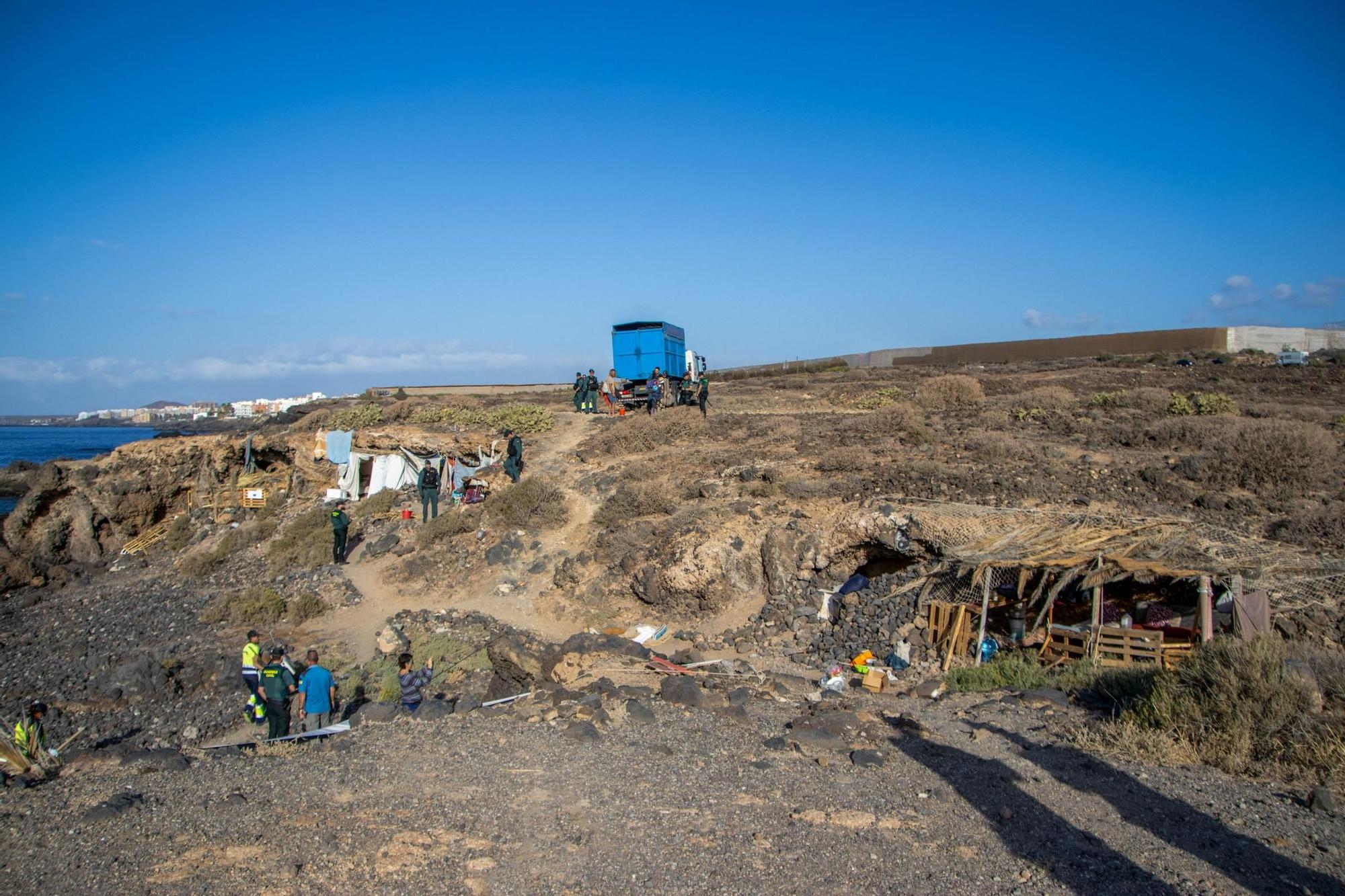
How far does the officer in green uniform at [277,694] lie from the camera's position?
1010cm

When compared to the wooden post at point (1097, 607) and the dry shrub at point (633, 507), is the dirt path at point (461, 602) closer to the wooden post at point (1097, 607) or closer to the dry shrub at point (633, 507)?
the dry shrub at point (633, 507)

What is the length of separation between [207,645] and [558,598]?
6.90m

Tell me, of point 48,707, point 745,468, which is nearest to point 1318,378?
point 745,468

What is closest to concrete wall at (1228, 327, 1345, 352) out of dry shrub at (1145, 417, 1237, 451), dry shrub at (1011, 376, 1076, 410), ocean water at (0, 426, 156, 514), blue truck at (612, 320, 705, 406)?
dry shrub at (1011, 376, 1076, 410)

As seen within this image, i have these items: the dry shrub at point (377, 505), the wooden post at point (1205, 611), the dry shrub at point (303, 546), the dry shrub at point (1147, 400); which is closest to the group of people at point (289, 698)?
the dry shrub at point (303, 546)

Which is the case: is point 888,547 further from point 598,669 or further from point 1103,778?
point 1103,778

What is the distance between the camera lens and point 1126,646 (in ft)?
33.7

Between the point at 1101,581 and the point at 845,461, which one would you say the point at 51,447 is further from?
the point at 1101,581

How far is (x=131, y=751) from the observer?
1052 centimetres

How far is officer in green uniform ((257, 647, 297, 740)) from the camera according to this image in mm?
10102

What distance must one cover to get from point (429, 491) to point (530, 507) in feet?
10.0

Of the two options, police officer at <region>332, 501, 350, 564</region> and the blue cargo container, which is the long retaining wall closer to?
the blue cargo container

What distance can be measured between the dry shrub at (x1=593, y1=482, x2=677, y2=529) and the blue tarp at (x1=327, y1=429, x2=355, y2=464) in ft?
30.5

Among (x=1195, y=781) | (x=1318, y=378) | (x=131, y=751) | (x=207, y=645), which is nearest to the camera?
(x=1195, y=781)
